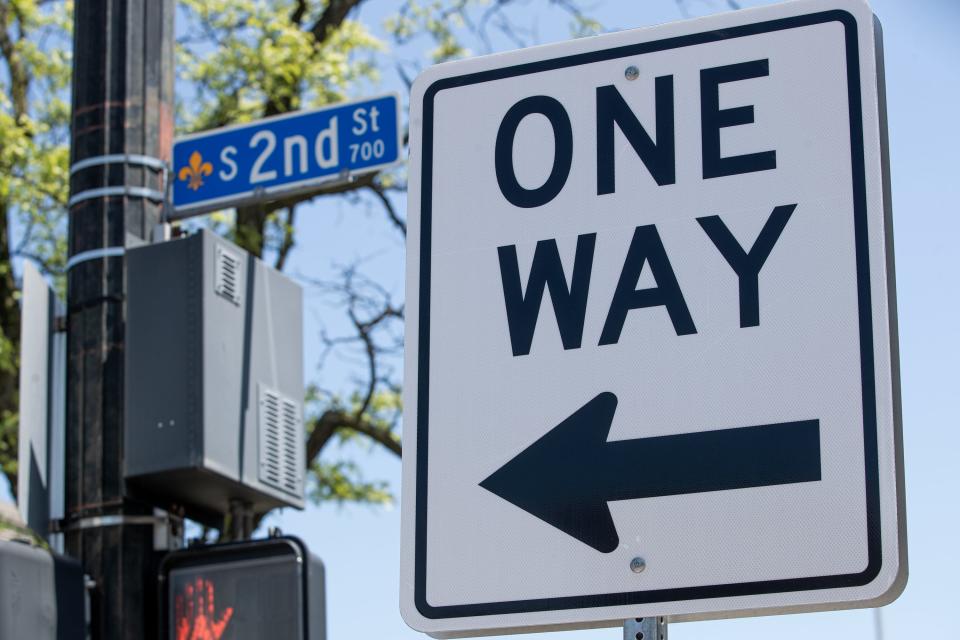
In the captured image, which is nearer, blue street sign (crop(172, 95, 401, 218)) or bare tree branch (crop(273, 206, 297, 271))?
blue street sign (crop(172, 95, 401, 218))

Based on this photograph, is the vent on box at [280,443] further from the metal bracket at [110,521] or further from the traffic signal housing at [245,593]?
the traffic signal housing at [245,593]

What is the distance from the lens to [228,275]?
551cm

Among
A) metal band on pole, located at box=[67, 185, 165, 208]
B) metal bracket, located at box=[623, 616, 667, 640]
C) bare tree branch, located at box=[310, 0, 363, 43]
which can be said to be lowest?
metal bracket, located at box=[623, 616, 667, 640]

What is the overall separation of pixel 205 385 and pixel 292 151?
1.13m

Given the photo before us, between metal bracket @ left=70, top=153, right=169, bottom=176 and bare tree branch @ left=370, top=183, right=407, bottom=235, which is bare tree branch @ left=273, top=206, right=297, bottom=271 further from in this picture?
metal bracket @ left=70, top=153, right=169, bottom=176

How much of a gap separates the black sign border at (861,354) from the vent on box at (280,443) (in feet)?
8.99

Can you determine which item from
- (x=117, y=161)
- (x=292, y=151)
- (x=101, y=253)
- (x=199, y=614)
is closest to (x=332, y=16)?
(x=292, y=151)

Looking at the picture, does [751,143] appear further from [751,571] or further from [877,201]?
[751,571]

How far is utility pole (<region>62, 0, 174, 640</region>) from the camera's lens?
520 cm

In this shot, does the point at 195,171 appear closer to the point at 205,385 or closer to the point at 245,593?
the point at 205,385

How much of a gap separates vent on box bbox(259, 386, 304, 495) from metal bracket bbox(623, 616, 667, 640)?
124 inches

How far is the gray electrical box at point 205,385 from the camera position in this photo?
518cm

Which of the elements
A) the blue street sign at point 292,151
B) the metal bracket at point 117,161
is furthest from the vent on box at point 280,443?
the metal bracket at point 117,161

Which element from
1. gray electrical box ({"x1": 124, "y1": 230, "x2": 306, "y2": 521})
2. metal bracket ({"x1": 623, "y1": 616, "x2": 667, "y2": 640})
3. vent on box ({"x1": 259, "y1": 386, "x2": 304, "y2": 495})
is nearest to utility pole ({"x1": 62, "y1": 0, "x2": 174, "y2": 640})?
gray electrical box ({"x1": 124, "y1": 230, "x2": 306, "y2": 521})
